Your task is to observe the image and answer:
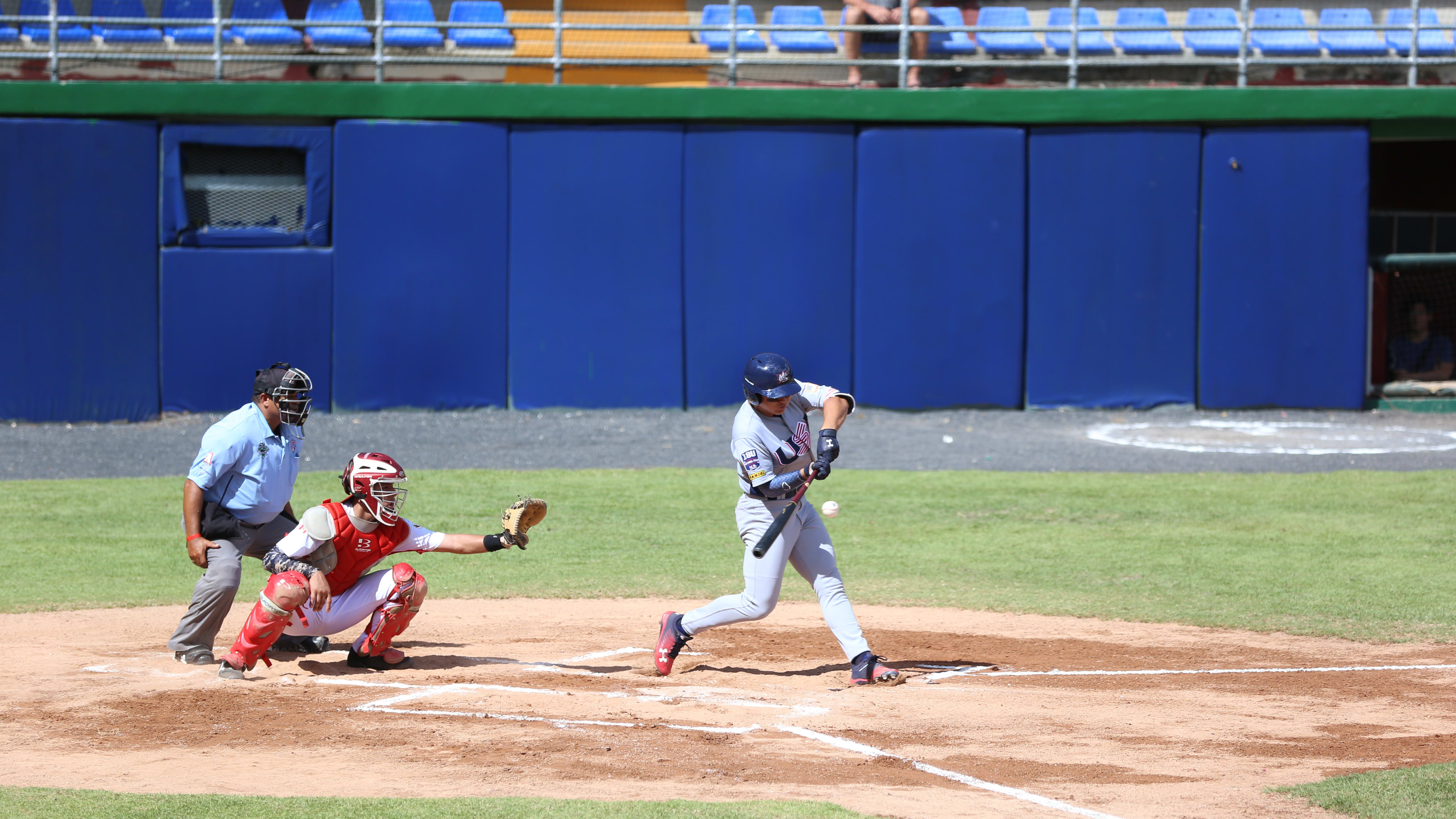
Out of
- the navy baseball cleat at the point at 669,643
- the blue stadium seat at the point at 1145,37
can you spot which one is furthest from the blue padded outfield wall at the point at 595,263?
the navy baseball cleat at the point at 669,643

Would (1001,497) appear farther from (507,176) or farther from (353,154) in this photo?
(353,154)

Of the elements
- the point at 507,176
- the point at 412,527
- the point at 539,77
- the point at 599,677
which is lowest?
the point at 599,677

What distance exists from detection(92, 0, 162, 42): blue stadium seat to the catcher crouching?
41.5 ft

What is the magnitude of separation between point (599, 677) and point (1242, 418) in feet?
43.5

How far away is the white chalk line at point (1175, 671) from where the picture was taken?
780 centimetres

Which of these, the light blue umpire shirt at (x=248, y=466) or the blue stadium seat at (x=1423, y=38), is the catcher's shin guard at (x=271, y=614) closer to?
the light blue umpire shirt at (x=248, y=466)

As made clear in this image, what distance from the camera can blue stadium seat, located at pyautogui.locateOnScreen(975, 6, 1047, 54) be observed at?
63.4 feet

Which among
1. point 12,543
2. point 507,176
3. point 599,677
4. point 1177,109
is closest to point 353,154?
point 507,176

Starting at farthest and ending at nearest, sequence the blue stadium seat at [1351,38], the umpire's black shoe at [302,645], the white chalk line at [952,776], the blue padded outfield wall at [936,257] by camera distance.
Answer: the blue stadium seat at [1351,38] < the blue padded outfield wall at [936,257] < the umpire's black shoe at [302,645] < the white chalk line at [952,776]

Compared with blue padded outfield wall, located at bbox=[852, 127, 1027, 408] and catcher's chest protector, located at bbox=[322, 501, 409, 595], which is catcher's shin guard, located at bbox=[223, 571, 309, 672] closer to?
catcher's chest protector, located at bbox=[322, 501, 409, 595]

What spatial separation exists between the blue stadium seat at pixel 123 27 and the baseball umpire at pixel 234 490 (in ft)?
39.6

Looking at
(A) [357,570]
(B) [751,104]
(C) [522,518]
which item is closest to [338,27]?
(B) [751,104]

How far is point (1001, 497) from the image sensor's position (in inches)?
547

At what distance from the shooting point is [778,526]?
7.28 meters
